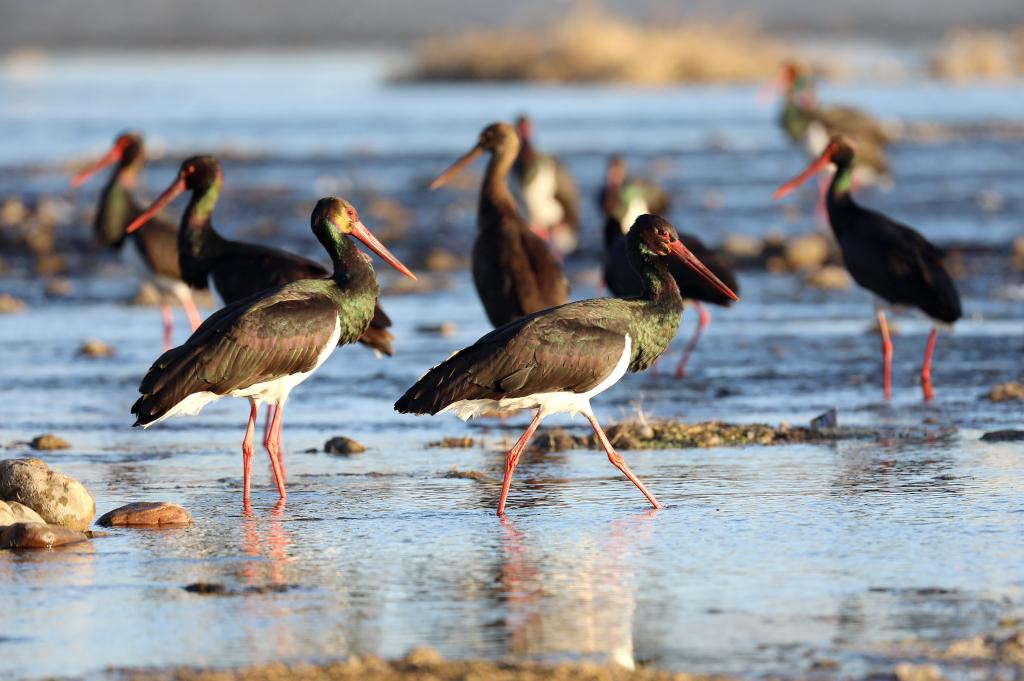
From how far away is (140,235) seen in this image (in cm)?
1395

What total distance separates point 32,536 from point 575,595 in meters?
2.21

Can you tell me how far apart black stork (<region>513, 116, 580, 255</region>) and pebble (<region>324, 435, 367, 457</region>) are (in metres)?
9.10

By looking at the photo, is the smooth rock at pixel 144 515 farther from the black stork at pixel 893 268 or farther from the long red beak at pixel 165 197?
the black stork at pixel 893 268

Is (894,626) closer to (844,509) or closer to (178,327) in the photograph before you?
(844,509)

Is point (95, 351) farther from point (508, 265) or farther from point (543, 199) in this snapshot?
point (543, 199)

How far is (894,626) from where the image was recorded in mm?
5898

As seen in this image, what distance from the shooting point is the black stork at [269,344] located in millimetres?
8180

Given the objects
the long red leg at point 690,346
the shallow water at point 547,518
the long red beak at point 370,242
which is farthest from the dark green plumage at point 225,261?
the long red leg at point 690,346

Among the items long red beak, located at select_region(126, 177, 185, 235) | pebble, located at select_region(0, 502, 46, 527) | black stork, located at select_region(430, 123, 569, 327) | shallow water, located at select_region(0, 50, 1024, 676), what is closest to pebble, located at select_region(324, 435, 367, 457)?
shallow water, located at select_region(0, 50, 1024, 676)

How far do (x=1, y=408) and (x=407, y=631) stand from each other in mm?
5730

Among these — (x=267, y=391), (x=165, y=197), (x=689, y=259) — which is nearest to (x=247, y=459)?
(x=267, y=391)

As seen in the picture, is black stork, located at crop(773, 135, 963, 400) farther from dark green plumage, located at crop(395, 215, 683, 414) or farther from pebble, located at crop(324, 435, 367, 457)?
dark green plumage, located at crop(395, 215, 683, 414)

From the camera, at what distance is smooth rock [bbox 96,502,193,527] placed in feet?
25.2

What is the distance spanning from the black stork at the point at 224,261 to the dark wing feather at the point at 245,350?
1.44m
